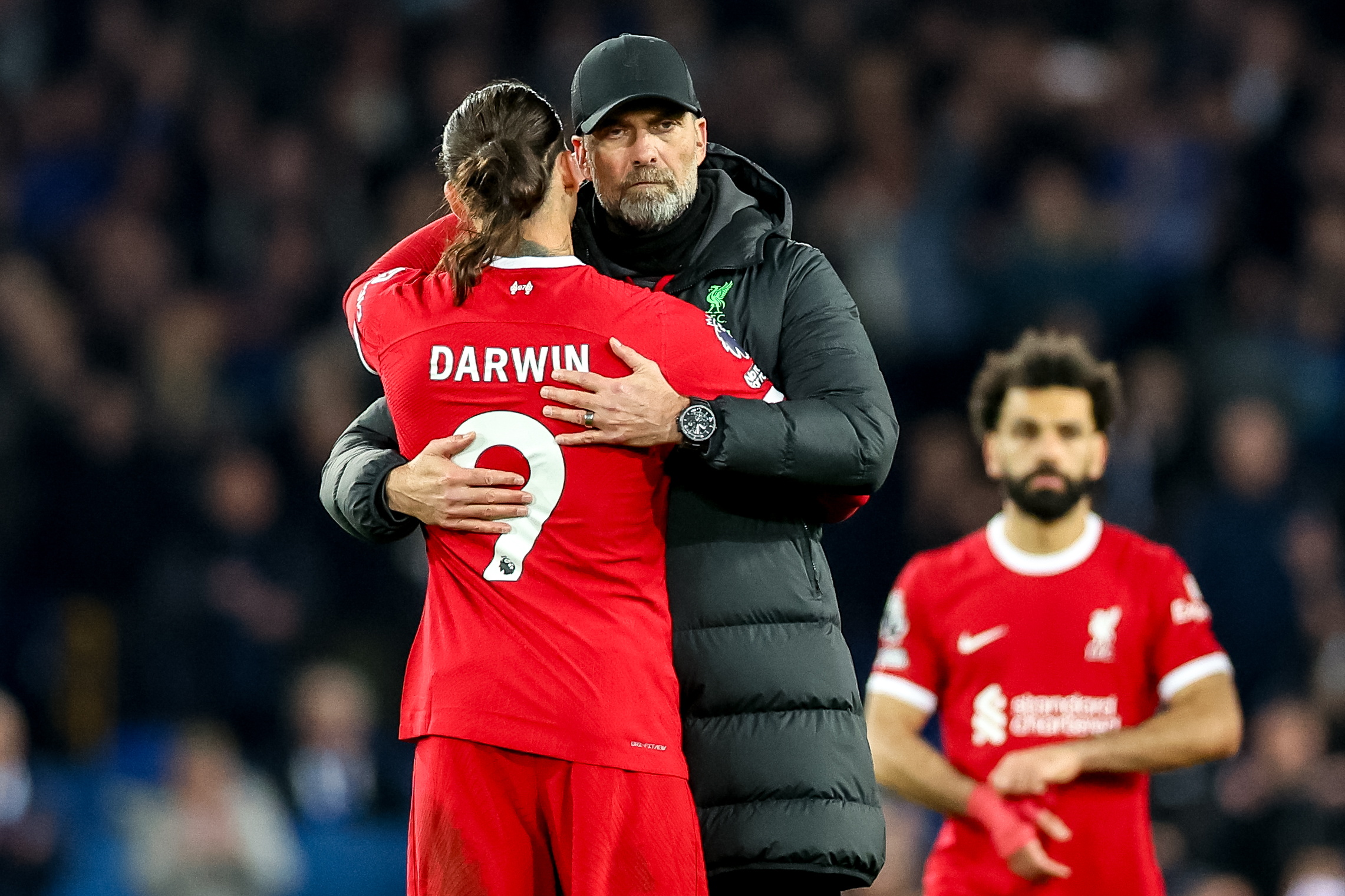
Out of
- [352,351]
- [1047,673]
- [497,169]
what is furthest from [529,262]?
[352,351]

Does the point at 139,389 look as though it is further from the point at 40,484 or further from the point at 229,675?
the point at 229,675

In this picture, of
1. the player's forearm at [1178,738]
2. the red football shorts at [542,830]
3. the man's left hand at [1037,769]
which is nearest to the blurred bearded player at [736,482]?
the red football shorts at [542,830]

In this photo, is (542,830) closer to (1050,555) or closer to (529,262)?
(529,262)

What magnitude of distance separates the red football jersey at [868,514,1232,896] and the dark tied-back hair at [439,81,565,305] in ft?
6.38

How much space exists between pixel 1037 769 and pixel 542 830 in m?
1.60

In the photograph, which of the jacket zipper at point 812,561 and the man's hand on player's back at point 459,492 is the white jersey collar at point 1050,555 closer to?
the jacket zipper at point 812,561

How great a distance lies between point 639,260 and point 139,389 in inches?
219

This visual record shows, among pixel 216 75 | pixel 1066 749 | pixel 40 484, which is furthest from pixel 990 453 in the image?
pixel 216 75

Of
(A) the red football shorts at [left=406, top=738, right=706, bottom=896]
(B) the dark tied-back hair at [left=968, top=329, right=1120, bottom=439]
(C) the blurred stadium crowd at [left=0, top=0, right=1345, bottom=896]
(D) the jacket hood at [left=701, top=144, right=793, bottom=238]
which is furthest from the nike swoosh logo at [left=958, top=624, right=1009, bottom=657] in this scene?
(C) the blurred stadium crowd at [left=0, top=0, right=1345, bottom=896]

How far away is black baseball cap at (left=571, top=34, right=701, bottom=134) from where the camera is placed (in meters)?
3.25

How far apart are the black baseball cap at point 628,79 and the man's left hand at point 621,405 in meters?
0.57

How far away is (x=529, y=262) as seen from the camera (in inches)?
116

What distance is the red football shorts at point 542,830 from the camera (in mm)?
2781

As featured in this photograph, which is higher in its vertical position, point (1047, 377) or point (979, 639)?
point (1047, 377)
